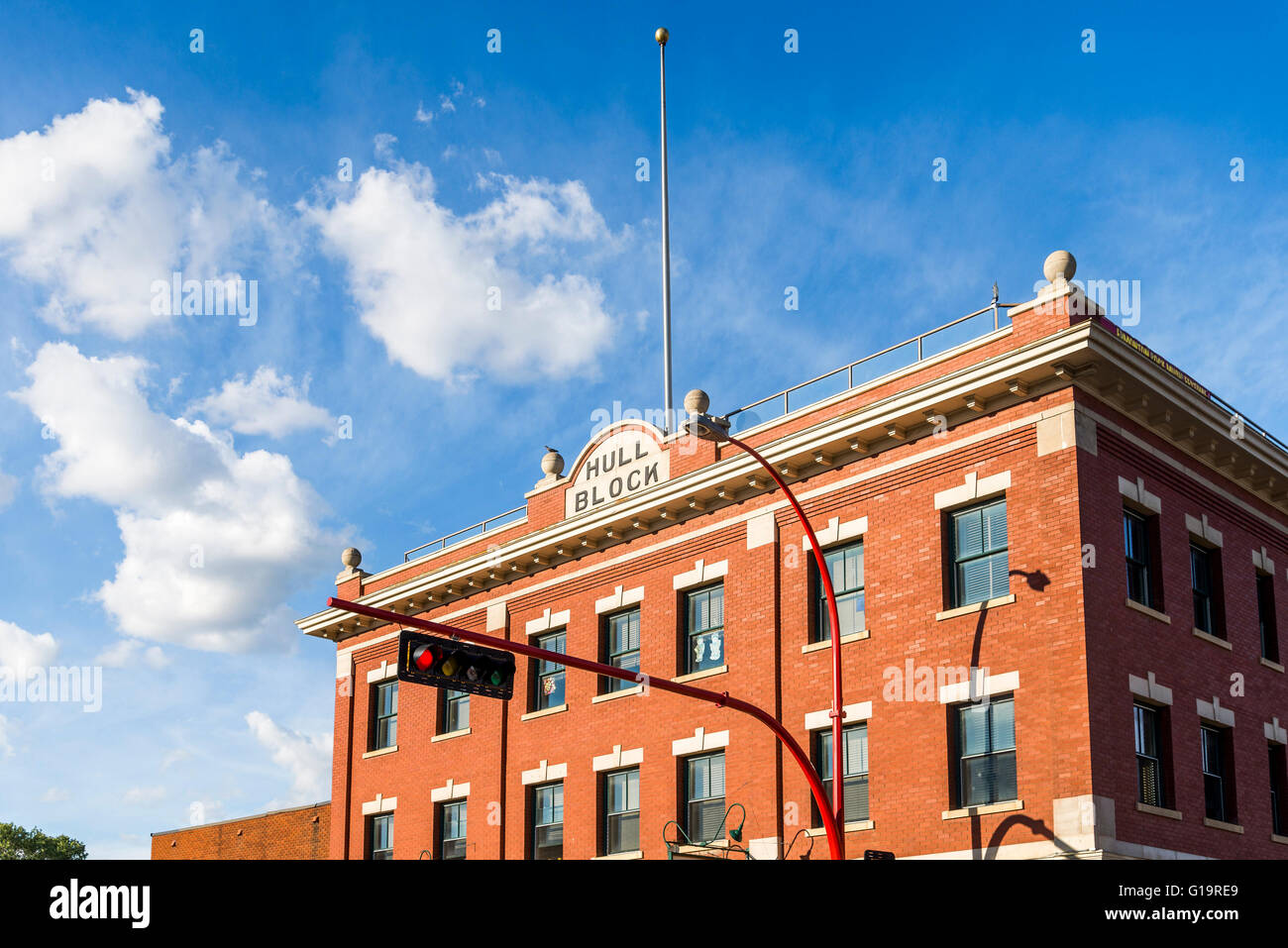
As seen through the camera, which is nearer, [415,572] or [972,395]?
[972,395]

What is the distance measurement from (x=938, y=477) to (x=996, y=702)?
420 cm

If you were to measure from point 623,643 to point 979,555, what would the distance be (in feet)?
30.2

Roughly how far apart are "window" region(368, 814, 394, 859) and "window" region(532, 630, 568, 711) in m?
6.16

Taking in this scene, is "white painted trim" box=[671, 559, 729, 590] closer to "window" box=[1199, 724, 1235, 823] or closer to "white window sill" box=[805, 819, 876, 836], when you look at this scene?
"white window sill" box=[805, 819, 876, 836]

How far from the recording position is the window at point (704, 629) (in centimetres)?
2748

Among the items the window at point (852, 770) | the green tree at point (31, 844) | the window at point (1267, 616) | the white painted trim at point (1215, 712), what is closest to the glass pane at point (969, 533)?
the window at point (852, 770)

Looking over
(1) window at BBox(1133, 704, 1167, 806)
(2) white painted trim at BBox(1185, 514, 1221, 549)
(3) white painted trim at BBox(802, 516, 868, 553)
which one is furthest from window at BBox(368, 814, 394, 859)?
(2) white painted trim at BBox(1185, 514, 1221, 549)

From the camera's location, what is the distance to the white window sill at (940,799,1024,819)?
69.4 feet

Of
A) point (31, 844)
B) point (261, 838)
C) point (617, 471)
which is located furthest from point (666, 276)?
point (31, 844)

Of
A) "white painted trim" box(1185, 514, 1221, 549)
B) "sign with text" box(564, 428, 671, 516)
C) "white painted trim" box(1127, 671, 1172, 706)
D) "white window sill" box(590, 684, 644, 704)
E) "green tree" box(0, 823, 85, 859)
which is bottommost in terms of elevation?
"green tree" box(0, 823, 85, 859)

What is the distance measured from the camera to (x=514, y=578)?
32.7 m

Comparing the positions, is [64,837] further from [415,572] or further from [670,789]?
[670,789]

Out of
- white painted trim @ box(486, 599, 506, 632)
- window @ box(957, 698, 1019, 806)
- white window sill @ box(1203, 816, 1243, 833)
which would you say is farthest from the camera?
white painted trim @ box(486, 599, 506, 632)
